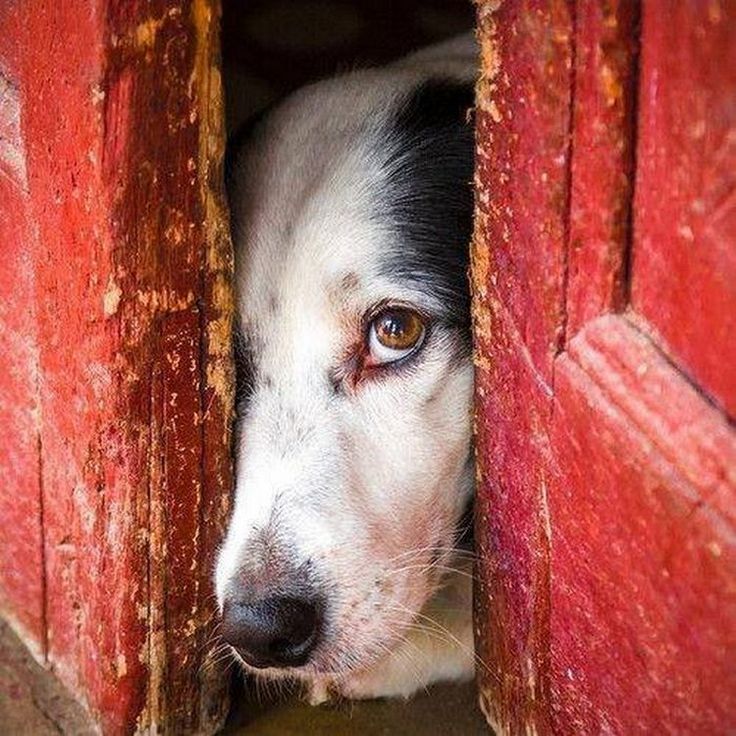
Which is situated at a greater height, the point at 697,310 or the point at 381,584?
the point at 697,310

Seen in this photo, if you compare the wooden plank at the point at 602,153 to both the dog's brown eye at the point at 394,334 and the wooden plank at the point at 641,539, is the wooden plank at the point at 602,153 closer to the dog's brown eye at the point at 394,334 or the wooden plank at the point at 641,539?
the wooden plank at the point at 641,539

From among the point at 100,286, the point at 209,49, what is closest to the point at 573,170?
the point at 209,49

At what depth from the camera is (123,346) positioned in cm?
186

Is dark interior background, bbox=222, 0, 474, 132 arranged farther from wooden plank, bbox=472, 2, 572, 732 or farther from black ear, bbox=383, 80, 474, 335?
wooden plank, bbox=472, 2, 572, 732

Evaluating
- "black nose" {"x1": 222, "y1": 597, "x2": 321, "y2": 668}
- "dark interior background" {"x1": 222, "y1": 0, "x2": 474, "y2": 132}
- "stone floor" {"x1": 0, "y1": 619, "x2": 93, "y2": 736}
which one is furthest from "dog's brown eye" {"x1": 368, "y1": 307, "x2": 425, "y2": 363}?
"dark interior background" {"x1": 222, "y1": 0, "x2": 474, "y2": 132}

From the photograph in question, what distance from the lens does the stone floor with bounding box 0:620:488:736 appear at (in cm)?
226

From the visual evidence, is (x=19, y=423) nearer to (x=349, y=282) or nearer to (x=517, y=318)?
(x=349, y=282)

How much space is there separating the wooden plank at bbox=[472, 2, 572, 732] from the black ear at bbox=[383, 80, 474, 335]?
0.22 m

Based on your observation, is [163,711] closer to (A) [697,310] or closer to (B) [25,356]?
(B) [25,356]

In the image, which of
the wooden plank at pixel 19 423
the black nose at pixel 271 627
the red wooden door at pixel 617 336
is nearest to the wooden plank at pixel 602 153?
the red wooden door at pixel 617 336

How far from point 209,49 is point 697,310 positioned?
710mm

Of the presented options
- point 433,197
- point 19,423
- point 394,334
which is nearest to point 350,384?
point 394,334

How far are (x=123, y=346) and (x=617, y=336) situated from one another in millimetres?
681

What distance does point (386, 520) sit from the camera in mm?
1991
